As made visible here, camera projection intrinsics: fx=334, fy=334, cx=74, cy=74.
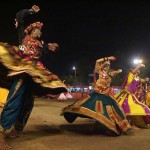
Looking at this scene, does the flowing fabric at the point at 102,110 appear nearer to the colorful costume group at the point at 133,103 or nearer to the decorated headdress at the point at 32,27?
the colorful costume group at the point at 133,103

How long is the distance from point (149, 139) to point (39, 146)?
2258mm

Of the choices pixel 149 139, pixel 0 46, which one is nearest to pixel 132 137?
pixel 149 139

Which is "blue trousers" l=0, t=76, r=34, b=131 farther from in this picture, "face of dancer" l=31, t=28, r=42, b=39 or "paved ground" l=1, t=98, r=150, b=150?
"face of dancer" l=31, t=28, r=42, b=39

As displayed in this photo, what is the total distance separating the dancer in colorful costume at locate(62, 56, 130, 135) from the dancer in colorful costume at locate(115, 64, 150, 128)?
1.05 m

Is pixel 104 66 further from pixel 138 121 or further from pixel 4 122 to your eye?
pixel 4 122

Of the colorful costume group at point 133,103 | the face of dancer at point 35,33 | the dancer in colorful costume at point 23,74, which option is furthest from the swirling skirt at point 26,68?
the colorful costume group at point 133,103

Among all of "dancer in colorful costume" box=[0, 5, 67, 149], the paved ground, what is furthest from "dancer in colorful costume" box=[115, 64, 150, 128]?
"dancer in colorful costume" box=[0, 5, 67, 149]

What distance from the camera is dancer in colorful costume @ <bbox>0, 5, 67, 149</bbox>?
512 centimetres

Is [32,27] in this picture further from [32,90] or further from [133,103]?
[133,103]

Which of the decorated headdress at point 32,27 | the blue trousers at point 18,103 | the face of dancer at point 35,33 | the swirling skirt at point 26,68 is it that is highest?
the decorated headdress at point 32,27

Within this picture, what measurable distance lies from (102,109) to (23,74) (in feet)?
6.66

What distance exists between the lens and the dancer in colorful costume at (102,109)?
6.45 m

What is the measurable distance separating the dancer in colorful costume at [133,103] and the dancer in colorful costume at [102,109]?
105 centimetres

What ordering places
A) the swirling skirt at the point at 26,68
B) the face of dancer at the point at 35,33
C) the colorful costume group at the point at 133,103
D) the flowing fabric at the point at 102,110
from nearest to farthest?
the swirling skirt at the point at 26,68, the face of dancer at the point at 35,33, the flowing fabric at the point at 102,110, the colorful costume group at the point at 133,103
